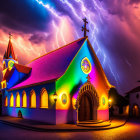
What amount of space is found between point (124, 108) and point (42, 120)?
3296 cm

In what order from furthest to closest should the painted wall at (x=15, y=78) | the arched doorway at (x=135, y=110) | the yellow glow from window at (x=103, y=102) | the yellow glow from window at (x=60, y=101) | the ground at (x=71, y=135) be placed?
the arched doorway at (x=135, y=110)
the painted wall at (x=15, y=78)
the yellow glow from window at (x=103, y=102)
the yellow glow from window at (x=60, y=101)
the ground at (x=71, y=135)

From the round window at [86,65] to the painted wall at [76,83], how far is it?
44 centimetres

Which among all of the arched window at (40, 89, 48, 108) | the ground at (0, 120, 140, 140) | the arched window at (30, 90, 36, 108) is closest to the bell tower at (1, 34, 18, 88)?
the arched window at (30, 90, 36, 108)

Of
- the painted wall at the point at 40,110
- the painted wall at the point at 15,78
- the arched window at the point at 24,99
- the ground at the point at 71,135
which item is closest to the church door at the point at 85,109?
the painted wall at the point at 40,110

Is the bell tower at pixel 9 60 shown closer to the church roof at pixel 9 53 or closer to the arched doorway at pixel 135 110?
the church roof at pixel 9 53

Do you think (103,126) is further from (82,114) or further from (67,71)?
(67,71)

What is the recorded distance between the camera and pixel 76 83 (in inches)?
800

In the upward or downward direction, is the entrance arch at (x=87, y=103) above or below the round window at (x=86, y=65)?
below

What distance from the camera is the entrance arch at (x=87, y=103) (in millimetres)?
20578

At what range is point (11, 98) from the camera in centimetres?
2955

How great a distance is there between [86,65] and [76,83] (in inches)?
116

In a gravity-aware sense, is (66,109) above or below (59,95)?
below

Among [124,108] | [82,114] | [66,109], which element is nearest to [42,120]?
[66,109]

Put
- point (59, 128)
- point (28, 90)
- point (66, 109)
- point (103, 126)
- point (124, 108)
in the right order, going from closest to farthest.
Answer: point (59, 128)
point (103, 126)
point (66, 109)
point (28, 90)
point (124, 108)
